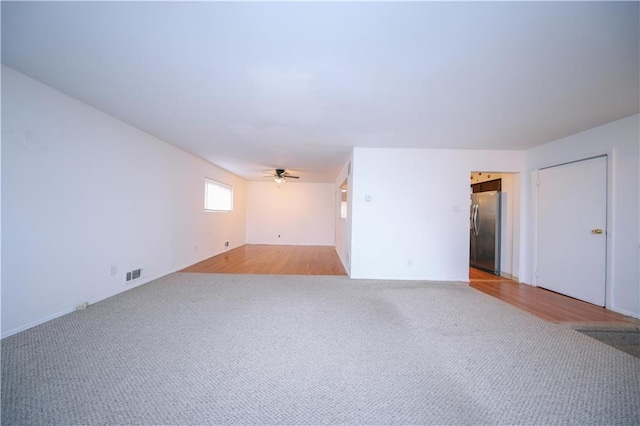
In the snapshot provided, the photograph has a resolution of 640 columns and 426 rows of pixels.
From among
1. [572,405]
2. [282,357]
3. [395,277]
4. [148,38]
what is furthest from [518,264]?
[148,38]

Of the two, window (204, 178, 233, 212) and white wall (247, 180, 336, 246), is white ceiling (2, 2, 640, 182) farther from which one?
white wall (247, 180, 336, 246)

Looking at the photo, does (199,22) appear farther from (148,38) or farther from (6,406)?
(6,406)

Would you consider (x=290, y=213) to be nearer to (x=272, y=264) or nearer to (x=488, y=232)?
(x=272, y=264)

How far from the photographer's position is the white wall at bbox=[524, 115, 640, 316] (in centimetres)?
272

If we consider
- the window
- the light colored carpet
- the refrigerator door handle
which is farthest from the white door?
the window

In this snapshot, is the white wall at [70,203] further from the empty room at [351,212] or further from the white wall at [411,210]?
the white wall at [411,210]

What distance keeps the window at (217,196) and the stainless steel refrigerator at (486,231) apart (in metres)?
6.34

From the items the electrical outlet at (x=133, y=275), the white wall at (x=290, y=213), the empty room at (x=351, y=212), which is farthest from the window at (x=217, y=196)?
the electrical outlet at (x=133, y=275)

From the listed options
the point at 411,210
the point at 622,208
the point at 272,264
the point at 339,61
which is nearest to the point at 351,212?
the point at 411,210

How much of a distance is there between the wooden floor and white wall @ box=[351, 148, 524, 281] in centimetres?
71

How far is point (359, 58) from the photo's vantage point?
5.84 feet

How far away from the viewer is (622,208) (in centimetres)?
284

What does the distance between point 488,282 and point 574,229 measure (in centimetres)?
145

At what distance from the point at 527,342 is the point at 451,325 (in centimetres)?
60
